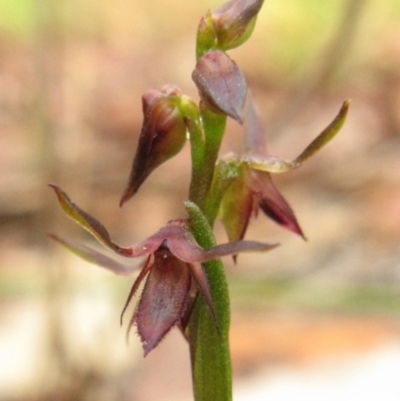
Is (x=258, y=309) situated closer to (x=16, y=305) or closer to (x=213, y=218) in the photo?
(x=16, y=305)

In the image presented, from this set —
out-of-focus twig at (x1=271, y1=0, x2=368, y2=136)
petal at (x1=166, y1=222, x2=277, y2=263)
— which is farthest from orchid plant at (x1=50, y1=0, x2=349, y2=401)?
out-of-focus twig at (x1=271, y1=0, x2=368, y2=136)

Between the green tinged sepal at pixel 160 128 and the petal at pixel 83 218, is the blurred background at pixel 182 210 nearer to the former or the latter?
the green tinged sepal at pixel 160 128

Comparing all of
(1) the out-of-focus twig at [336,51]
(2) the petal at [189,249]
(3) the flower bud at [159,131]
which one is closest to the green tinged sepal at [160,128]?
(3) the flower bud at [159,131]

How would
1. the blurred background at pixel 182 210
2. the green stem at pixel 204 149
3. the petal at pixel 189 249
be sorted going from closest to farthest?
1. the petal at pixel 189 249
2. the green stem at pixel 204 149
3. the blurred background at pixel 182 210

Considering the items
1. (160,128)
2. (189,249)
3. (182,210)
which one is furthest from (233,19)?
(182,210)

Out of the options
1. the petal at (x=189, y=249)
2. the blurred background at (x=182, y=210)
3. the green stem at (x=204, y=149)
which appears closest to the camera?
the petal at (x=189, y=249)

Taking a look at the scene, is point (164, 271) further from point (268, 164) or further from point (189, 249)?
point (268, 164)

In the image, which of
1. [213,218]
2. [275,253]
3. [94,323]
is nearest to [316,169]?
[275,253]

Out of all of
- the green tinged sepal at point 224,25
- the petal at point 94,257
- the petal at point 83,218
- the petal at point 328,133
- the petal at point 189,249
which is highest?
the green tinged sepal at point 224,25
